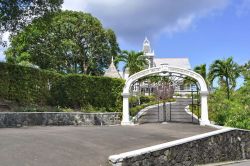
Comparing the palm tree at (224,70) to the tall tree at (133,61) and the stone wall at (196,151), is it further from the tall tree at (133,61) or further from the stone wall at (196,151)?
the stone wall at (196,151)

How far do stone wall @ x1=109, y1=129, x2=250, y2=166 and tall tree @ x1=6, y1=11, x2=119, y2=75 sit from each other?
33.0m

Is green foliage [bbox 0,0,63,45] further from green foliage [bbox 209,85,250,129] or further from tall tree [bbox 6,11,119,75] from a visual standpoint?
tall tree [bbox 6,11,119,75]

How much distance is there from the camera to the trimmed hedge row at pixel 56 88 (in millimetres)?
20464

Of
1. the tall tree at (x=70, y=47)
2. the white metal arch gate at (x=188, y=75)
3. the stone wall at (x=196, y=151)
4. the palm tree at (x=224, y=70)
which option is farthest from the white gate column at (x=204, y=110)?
the tall tree at (x=70, y=47)

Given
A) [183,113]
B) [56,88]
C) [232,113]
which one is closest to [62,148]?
[56,88]

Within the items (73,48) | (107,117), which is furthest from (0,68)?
(73,48)

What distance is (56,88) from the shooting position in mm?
23859

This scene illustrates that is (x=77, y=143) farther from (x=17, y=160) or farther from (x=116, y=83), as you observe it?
(x=116, y=83)

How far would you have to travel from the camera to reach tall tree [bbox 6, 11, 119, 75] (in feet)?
153

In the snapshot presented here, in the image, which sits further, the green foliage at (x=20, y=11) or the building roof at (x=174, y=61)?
the building roof at (x=174, y=61)

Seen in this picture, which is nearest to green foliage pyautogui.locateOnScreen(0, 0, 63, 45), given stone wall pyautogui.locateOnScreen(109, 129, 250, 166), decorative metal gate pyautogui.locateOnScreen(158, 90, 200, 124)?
decorative metal gate pyautogui.locateOnScreen(158, 90, 200, 124)

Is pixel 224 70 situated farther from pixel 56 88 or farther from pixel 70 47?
pixel 56 88

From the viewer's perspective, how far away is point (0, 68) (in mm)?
19672

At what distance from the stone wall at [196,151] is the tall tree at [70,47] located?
3301 cm
